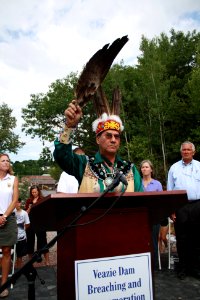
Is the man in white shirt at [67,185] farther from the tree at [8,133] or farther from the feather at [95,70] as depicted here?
the tree at [8,133]

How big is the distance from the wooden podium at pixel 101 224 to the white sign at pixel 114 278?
44mm

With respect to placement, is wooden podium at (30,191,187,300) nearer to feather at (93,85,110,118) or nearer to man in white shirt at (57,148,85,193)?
feather at (93,85,110,118)

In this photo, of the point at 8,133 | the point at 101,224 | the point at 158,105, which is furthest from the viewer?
the point at 8,133

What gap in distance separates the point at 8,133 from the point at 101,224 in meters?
36.8

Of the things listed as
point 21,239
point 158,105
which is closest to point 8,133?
point 158,105

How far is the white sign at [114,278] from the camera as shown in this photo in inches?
72.2

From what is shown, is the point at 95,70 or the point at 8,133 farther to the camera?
the point at 8,133

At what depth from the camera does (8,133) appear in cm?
3719

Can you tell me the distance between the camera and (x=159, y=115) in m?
25.9

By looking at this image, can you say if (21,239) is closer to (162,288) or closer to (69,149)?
(162,288)

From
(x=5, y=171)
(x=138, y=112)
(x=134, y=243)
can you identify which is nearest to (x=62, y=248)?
(x=134, y=243)

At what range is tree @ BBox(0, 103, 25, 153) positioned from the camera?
37031 millimetres

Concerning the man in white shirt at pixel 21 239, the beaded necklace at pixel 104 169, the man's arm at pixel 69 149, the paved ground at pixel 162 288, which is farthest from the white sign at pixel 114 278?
the man in white shirt at pixel 21 239

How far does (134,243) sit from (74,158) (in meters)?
0.92
